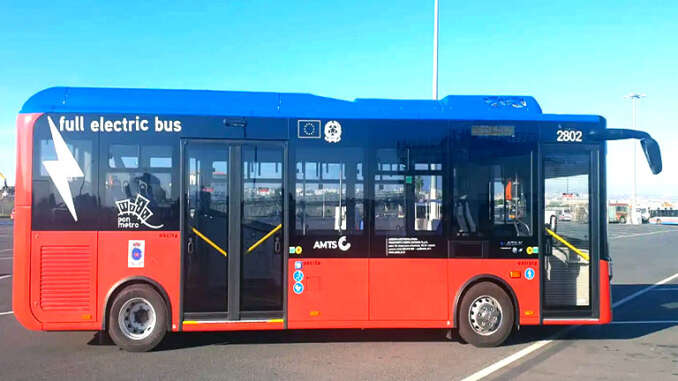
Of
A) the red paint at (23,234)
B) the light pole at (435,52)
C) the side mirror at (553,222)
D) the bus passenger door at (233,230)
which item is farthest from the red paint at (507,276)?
the light pole at (435,52)

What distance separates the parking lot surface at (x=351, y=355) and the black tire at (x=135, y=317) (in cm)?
14

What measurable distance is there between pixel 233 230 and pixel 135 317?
175cm

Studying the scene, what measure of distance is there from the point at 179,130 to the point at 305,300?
9.42 ft

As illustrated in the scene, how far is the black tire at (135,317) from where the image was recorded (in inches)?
265

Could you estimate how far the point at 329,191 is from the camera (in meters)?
6.99

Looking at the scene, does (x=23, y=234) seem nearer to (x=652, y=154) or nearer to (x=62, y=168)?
(x=62, y=168)

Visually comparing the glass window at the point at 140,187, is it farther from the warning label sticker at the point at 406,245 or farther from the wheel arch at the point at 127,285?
the warning label sticker at the point at 406,245

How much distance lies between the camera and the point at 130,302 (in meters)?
6.77

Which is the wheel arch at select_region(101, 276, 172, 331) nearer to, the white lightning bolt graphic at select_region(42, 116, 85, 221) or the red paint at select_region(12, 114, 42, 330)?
the red paint at select_region(12, 114, 42, 330)

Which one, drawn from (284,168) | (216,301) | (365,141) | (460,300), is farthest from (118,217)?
(460,300)

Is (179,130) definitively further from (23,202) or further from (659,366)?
(659,366)

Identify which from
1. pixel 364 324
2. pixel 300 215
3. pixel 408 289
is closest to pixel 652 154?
pixel 408 289

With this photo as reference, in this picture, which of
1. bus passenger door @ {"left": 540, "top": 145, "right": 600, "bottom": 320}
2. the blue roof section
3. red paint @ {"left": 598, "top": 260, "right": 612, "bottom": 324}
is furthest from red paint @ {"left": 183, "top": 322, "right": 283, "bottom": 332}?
red paint @ {"left": 598, "top": 260, "right": 612, "bottom": 324}

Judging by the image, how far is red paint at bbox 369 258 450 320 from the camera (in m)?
7.02
